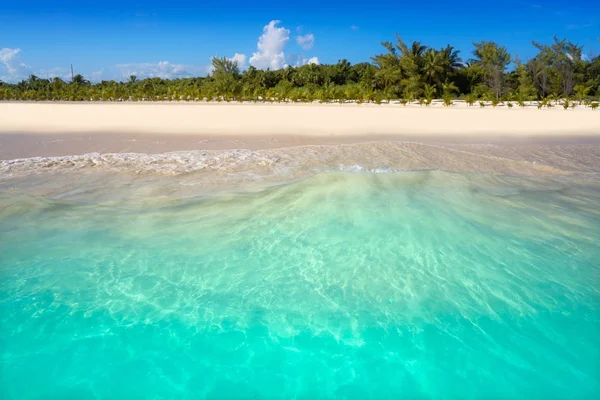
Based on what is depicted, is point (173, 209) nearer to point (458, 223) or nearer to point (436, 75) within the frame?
point (458, 223)

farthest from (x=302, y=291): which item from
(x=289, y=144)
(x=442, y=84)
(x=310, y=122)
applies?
(x=442, y=84)

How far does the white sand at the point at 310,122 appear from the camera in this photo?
46.1 feet

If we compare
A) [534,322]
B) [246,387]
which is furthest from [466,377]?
[246,387]

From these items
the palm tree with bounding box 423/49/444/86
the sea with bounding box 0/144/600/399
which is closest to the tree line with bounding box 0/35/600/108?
the palm tree with bounding box 423/49/444/86

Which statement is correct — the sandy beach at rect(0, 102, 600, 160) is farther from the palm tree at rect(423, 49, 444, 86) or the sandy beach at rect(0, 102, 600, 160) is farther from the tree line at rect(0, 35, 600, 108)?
the palm tree at rect(423, 49, 444, 86)

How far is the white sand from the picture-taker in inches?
553

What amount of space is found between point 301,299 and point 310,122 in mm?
12662

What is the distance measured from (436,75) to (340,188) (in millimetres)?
26552

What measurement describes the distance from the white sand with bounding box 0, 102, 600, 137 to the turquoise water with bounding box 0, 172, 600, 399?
26.1 ft

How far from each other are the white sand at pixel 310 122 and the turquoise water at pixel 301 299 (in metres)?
7.96

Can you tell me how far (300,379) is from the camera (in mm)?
3055

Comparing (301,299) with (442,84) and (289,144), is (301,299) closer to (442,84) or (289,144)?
(289,144)

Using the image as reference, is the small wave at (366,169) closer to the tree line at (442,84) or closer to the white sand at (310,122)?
the white sand at (310,122)

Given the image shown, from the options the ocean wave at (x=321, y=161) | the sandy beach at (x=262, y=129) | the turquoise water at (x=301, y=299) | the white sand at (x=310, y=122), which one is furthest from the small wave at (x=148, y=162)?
the white sand at (x=310, y=122)
